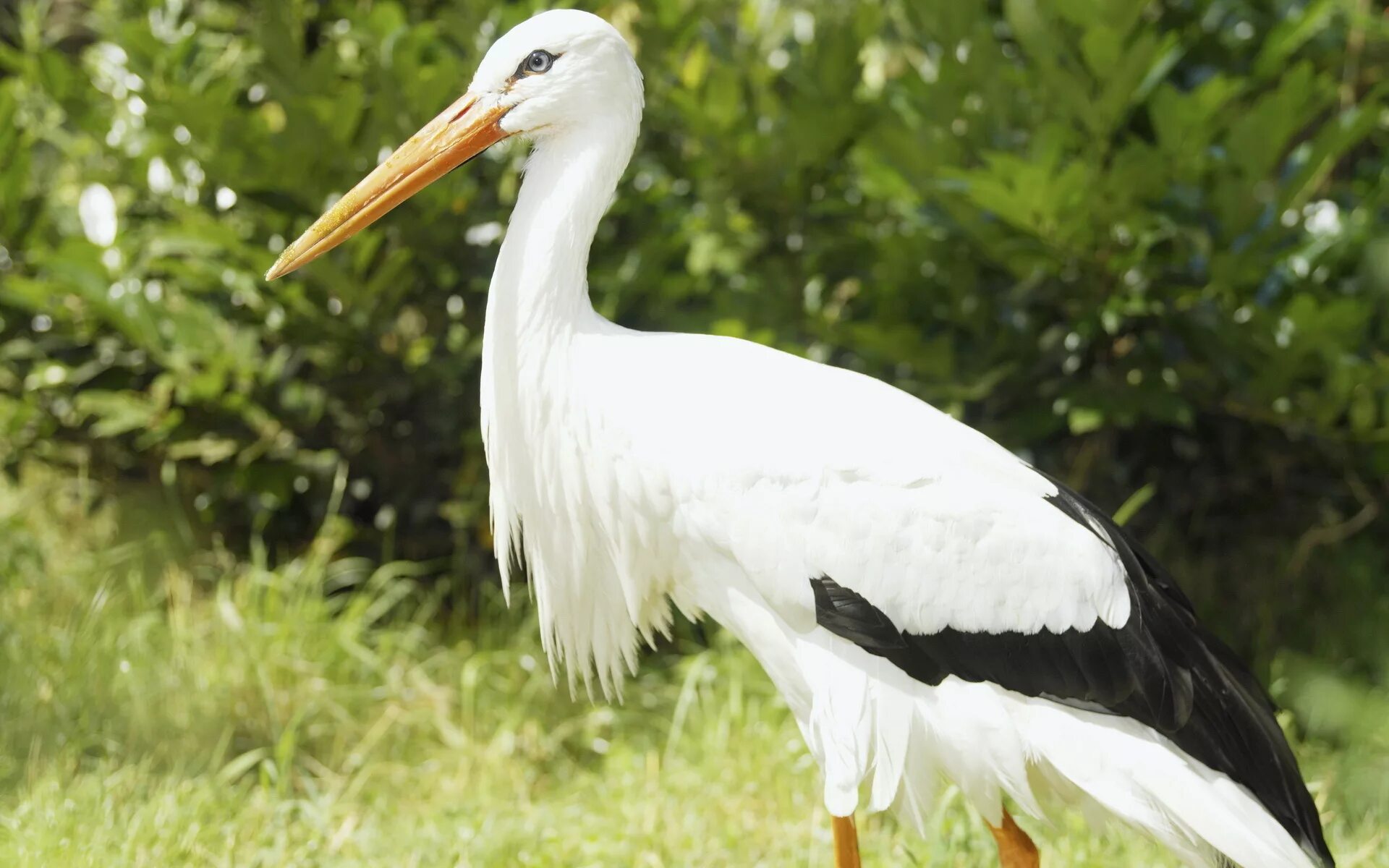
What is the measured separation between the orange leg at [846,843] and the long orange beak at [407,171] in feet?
4.70

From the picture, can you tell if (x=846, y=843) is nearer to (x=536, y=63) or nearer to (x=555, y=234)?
(x=555, y=234)

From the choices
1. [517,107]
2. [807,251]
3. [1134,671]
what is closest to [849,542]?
[1134,671]

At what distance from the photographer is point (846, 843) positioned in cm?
272

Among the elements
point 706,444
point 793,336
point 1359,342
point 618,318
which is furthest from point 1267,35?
point 706,444

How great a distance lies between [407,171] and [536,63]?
0.32 m

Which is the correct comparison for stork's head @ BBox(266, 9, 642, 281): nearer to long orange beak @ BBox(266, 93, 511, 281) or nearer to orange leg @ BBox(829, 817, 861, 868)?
long orange beak @ BBox(266, 93, 511, 281)

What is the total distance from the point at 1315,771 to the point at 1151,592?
133 centimetres

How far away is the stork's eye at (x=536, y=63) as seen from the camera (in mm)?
2658

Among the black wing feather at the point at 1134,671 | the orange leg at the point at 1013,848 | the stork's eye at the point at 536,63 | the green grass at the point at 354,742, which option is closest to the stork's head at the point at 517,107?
the stork's eye at the point at 536,63

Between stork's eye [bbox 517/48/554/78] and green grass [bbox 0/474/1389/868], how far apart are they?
164 centimetres

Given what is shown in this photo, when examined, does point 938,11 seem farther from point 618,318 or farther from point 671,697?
point 671,697

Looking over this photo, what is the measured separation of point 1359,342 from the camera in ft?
12.0

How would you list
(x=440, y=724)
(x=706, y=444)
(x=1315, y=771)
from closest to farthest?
(x=706, y=444) < (x=1315, y=771) < (x=440, y=724)

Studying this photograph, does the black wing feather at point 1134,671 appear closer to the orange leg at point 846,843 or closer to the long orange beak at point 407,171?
the orange leg at point 846,843
